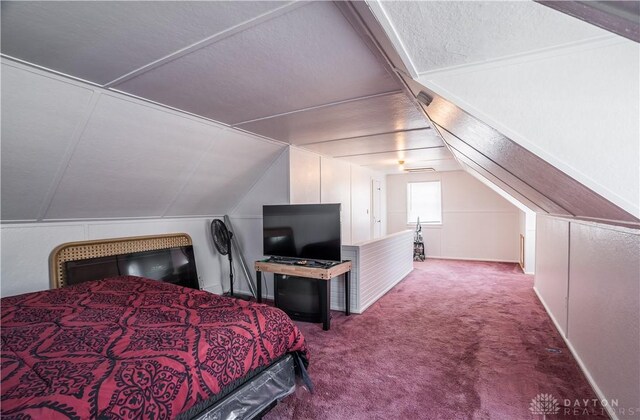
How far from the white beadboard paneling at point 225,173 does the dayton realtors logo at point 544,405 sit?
3.51 metres

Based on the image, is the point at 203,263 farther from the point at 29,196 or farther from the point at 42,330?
the point at 42,330

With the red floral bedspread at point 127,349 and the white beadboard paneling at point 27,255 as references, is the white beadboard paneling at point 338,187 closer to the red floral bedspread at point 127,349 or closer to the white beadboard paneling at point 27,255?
the red floral bedspread at point 127,349

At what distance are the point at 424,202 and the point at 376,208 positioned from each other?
1.73 metres

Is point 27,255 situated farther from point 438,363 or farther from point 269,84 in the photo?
point 438,363

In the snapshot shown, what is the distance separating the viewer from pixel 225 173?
3.86m

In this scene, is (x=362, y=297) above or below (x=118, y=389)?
below

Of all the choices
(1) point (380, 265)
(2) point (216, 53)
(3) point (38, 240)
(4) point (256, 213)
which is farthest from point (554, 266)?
(3) point (38, 240)

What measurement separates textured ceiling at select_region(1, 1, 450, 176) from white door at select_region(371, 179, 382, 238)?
4339mm

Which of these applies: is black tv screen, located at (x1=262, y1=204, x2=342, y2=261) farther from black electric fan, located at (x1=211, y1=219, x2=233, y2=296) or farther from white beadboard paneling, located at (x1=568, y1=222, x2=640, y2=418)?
white beadboard paneling, located at (x1=568, y1=222, x2=640, y2=418)

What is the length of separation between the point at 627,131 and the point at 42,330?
2.95 metres

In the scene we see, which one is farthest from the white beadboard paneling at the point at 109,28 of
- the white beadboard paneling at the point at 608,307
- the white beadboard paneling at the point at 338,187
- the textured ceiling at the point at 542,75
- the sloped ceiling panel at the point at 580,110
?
the white beadboard paneling at the point at 338,187

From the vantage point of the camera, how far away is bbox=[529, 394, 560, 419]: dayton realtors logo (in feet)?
6.48

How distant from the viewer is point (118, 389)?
1.19m

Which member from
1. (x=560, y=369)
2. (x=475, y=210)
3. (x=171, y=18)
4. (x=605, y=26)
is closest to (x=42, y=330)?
(x=171, y=18)
